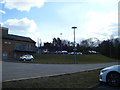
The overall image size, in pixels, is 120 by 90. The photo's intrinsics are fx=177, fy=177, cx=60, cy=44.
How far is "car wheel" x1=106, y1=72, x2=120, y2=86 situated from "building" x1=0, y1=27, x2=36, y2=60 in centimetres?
4514

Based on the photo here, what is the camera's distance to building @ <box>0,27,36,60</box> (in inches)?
2059

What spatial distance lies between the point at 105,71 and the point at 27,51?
5274cm

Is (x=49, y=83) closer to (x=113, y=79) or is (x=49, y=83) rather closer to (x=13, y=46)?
(x=113, y=79)

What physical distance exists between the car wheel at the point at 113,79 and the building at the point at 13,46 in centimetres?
4514

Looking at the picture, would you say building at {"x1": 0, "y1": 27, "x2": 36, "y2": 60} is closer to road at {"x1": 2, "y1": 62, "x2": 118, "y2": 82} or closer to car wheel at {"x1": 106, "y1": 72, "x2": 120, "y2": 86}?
road at {"x1": 2, "y1": 62, "x2": 118, "y2": 82}

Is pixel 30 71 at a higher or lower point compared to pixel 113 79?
lower

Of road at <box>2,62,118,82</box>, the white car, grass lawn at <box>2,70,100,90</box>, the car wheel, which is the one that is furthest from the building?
the car wheel

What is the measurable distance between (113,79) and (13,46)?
4976 centimetres

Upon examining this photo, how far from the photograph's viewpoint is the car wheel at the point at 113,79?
8.70 meters

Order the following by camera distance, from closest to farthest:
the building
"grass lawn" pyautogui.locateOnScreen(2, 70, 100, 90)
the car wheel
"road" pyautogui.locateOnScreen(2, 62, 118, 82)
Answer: "grass lawn" pyautogui.locateOnScreen(2, 70, 100, 90) → the car wheel → "road" pyautogui.locateOnScreen(2, 62, 118, 82) → the building

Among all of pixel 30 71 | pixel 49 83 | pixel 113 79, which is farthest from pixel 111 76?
pixel 30 71

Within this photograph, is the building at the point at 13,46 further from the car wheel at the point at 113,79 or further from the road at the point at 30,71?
the car wheel at the point at 113,79

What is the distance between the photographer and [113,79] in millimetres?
8820

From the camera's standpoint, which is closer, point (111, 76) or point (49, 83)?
point (49, 83)
